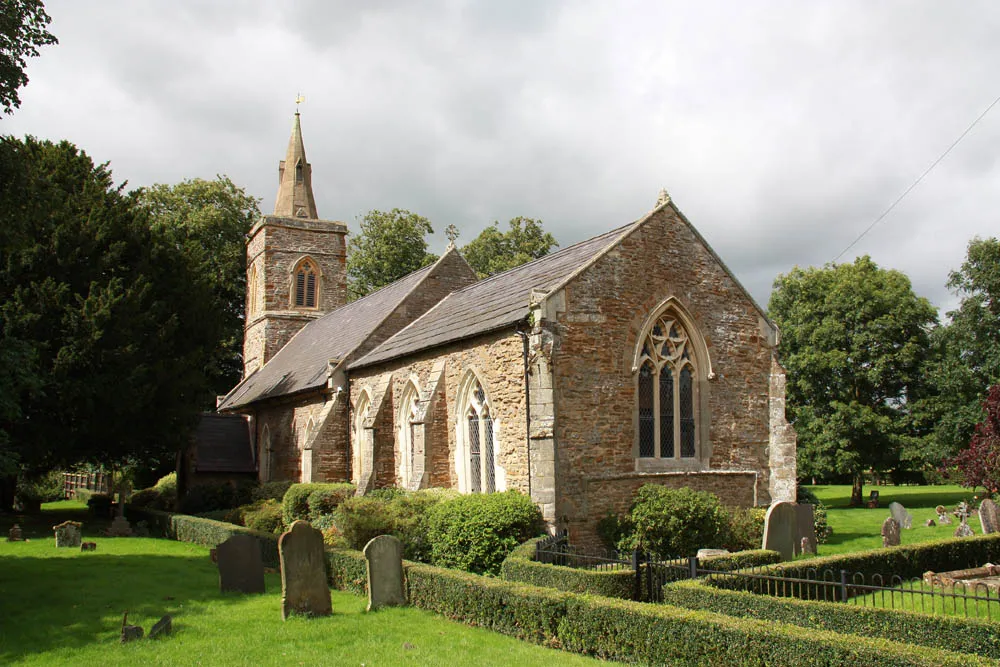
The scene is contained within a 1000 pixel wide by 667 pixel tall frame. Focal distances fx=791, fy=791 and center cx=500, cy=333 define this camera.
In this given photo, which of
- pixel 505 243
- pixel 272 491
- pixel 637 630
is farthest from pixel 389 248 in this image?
pixel 637 630

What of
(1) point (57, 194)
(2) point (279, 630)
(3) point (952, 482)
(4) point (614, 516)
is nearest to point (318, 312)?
(1) point (57, 194)

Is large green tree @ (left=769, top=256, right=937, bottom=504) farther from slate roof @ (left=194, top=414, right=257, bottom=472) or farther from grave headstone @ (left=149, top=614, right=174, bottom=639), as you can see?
grave headstone @ (left=149, top=614, right=174, bottom=639)

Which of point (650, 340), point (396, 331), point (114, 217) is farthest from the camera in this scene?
point (396, 331)

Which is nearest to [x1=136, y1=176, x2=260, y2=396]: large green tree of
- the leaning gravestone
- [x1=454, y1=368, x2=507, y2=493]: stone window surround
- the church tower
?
the church tower

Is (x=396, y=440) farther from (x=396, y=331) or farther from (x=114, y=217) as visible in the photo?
(x=114, y=217)

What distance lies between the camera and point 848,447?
35562 millimetres

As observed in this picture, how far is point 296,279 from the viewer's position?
39.0 meters

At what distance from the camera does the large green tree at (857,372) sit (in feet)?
116

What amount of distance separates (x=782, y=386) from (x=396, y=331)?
12651 mm

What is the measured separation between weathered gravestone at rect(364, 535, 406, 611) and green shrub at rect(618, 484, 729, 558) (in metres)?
4.84

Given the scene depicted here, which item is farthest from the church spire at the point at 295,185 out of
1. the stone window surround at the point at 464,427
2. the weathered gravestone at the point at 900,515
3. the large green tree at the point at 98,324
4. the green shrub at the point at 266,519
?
the weathered gravestone at the point at 900,515

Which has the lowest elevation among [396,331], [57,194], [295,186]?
[396,331]

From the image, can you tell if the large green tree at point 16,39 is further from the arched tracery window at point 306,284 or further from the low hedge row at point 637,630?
the arched tracery window at point 306,284

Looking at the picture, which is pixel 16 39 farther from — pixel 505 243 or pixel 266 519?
pixel 505 243
